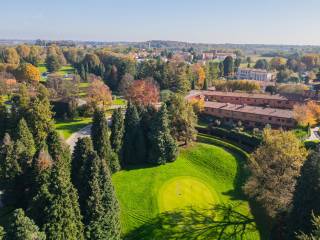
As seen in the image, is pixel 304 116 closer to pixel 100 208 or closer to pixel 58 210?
pixel 100 208

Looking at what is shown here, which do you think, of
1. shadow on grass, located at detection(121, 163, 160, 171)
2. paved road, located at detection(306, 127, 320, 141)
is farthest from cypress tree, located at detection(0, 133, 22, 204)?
paved road, located at detection(306, 127, 320, 141)

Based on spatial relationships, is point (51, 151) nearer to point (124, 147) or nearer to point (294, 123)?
point (124, 147)

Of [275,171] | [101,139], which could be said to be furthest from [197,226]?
[101,139]

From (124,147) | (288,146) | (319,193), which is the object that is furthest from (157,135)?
(319,193)

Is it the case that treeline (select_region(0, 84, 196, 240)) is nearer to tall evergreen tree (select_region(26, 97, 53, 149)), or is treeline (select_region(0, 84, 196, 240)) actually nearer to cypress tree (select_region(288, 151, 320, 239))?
tall evergreen tree (select_region(26, 97, 53, 149))

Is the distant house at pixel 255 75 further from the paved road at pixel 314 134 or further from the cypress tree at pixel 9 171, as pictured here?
the cypress tree at pixel 9 171
